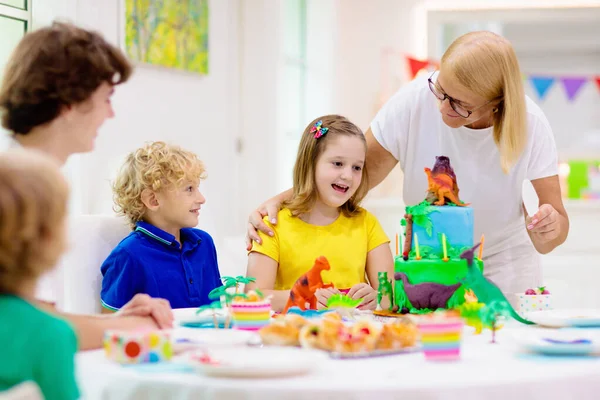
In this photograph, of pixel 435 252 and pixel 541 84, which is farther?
pixel 541 84

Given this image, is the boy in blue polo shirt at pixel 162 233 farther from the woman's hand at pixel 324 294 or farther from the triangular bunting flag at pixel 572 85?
the triangular bunting flag at pixel 572 85

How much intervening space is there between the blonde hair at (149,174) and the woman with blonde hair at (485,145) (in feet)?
0.95

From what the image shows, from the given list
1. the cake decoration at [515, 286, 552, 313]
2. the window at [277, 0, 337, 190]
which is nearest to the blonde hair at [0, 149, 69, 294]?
the cake decoration at [515, 286, 552, 313]

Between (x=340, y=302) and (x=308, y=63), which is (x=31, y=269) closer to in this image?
(x=340, y=302)

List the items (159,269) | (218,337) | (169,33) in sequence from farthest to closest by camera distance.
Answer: (169,33), (159,269), (218,337)

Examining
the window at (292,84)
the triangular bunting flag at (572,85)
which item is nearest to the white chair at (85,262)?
the window at (292,84)

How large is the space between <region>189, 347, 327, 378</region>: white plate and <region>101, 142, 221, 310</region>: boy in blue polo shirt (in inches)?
41.3

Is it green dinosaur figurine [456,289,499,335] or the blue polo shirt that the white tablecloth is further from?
the blue polo shirt

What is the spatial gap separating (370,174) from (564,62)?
4.27 meters

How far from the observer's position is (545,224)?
2.35 m

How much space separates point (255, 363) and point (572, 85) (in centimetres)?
589

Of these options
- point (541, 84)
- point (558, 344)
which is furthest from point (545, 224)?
point (541, 84)

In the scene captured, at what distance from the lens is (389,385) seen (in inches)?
52.9

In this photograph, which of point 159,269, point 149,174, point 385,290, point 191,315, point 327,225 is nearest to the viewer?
point 191,315
